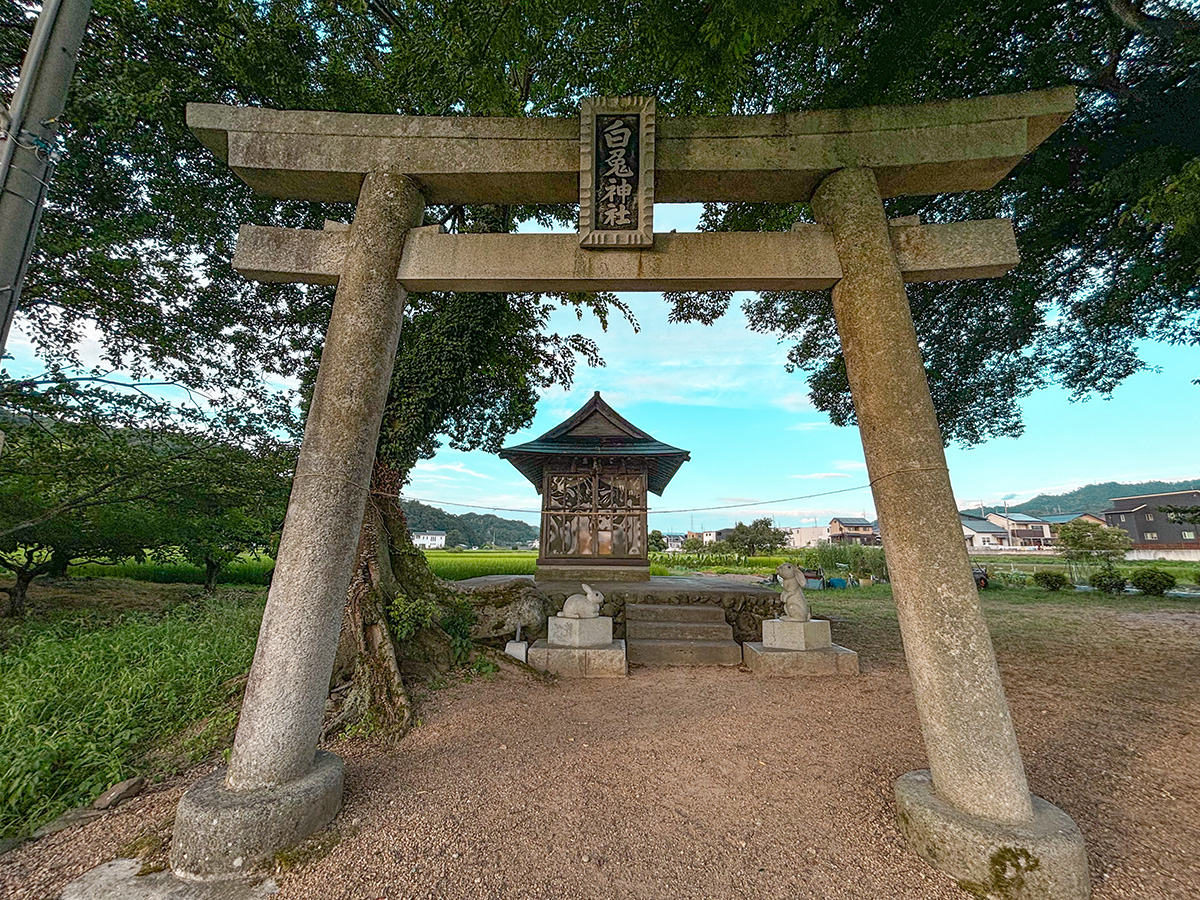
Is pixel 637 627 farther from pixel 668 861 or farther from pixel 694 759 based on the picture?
pixel 668 861

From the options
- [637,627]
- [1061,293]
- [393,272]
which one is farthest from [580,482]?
[1061,293]

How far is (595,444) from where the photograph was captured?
1145cm

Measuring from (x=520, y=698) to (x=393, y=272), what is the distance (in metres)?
4.72

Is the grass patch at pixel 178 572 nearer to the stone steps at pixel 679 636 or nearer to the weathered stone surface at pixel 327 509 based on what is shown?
the stone steps at pixel 679 636

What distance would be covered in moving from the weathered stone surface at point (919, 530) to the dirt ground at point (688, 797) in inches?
25.5

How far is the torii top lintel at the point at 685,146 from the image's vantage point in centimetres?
350

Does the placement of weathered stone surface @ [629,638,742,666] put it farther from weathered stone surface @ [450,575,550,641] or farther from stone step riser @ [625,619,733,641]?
weathered stone surface @ [450,575,550,641]

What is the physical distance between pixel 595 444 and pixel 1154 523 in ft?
189

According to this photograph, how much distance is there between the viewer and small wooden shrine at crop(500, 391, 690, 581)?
433 inches

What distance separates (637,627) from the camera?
25.9ft

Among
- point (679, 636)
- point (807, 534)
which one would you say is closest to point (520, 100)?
point (679, 636)

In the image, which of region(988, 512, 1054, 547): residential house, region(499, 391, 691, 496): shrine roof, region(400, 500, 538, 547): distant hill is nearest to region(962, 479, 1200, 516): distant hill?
region(988, 512, 1054, 547): residential house

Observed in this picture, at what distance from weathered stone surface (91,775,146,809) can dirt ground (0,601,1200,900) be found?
5.6 inches

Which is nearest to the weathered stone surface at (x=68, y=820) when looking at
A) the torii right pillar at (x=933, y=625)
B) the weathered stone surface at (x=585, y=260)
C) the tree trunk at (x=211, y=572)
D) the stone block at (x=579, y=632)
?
the weathered stone surface at (x=585, y=260)
